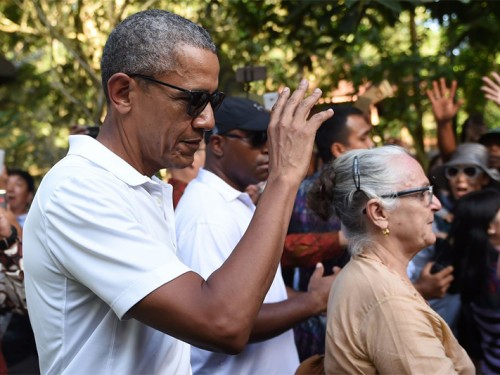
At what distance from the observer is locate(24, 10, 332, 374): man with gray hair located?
4.97ft

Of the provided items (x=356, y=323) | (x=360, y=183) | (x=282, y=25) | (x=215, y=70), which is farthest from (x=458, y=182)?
(x=215, y=70)

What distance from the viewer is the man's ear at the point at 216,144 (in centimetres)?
343

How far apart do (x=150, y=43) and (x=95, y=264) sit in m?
0.57

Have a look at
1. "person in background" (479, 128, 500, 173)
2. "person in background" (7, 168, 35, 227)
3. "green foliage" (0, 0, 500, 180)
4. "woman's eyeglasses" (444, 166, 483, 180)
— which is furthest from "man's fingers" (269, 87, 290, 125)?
"person in background" (7, 168, 35, 227)

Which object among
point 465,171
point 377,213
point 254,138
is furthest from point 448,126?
point 377,213

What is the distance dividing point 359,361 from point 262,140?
138cm

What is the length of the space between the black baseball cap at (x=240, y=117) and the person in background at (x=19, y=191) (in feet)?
11.8

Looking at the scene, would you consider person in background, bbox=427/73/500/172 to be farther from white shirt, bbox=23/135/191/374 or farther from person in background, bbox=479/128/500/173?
white shirt, bbox=23/135/191/374

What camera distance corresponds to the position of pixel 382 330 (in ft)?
7.62

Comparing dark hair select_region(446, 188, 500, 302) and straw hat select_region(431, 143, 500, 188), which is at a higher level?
straw hat select_region(431, 143, 500, 188)

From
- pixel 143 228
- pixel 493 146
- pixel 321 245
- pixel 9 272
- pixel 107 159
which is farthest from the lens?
pixel 493 146

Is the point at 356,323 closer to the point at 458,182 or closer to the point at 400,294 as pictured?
the point at 400,294

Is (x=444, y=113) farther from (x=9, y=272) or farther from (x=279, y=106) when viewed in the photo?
(x=279, y=106)

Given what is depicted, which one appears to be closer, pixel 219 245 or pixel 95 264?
pixel 95 264
